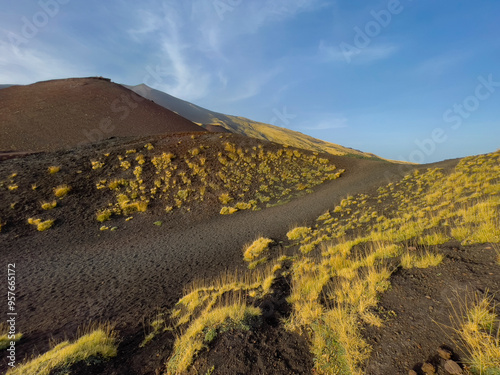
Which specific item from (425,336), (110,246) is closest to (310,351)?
(425,336)

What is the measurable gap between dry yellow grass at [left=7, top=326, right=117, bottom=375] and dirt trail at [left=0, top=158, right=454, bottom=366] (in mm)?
1123

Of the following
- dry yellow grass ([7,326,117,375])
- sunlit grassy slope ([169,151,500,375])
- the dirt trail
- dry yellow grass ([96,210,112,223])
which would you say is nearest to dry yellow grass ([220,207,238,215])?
the dirt trail

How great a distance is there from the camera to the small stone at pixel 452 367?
2.62 m

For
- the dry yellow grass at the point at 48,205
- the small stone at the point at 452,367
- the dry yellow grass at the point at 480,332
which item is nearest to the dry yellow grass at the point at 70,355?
the small stone at the point at 452,367

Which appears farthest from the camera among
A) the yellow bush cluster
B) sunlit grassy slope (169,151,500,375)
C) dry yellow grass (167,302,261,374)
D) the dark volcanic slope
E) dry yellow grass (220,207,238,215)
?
the dark volcanic slope

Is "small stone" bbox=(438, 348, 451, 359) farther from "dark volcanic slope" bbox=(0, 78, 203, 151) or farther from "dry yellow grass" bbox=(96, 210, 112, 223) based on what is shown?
"dark volcanic slope" bbox=(0, 78, 203, 151)

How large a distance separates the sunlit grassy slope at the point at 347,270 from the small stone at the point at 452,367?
0.22 meters

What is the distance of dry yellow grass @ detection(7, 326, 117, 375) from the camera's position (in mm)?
3734

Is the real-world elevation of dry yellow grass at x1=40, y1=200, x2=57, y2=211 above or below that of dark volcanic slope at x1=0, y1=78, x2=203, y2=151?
below

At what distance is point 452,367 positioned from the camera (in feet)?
8.82

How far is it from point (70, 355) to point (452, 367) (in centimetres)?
587

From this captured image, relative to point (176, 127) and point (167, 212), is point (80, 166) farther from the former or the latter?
point (176, 127)

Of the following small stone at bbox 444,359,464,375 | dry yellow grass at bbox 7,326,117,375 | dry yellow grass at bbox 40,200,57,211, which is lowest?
dry yellow grass at bbox 40,200,57,211

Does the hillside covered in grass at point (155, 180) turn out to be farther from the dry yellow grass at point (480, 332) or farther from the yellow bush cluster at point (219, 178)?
the dry yellow grass at point (480, 332)
